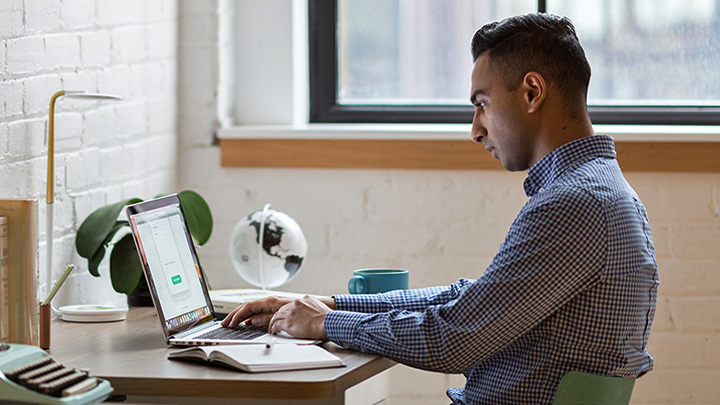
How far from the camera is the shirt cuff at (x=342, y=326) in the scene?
1.55 meters

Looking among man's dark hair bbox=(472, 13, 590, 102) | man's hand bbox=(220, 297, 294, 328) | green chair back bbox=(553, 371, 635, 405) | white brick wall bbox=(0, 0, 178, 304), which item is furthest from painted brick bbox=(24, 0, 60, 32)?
green chair back bbox=(553, 371, 635, 405)

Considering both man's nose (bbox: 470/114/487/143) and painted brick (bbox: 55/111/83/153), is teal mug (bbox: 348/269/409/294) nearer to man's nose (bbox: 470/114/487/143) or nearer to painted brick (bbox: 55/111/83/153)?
man's nose (bbox: 470/114/487/143)

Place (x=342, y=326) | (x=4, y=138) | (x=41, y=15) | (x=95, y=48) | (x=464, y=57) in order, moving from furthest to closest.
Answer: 1. (x=464, y=57)
2. (x=95, y=48)
3. (x=41, y=15)
4. (x=4, y=138)
5. (x=342, y=326)

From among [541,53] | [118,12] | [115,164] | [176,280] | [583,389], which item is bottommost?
[583,389]

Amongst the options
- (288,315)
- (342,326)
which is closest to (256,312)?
(288,315)

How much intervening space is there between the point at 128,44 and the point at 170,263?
2.51 ft

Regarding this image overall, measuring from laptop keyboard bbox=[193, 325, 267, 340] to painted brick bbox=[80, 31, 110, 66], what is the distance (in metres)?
0.74

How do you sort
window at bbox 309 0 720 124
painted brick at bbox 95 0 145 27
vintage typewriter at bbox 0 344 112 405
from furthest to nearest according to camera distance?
window at bbox 309 0 720 124 < painted brick at bbox 95 0 145 27 < vintage typewriter at bbox 0 344 112 405

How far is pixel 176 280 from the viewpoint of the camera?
1746 mm

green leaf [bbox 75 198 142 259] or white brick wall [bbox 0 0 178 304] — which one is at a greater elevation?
white brick wall [bbox 0 0 178 304]

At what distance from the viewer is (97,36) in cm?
213

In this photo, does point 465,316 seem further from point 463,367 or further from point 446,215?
point 446,215

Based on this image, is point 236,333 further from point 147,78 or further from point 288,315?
point 147,78

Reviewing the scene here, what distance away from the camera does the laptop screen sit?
167 cm
